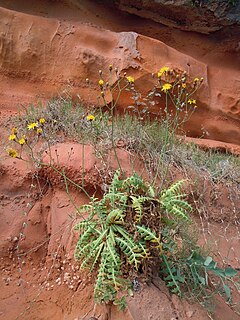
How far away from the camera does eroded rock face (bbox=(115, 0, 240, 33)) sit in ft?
15.5

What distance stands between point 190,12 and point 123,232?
3543mm

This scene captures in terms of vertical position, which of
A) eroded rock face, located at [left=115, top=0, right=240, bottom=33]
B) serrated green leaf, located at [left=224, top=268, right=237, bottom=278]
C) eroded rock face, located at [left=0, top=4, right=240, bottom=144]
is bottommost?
serrated green leaf, located at [left=224, top=268, right=237, bottom=278]

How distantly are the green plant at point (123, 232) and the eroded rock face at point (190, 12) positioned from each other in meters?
3.14

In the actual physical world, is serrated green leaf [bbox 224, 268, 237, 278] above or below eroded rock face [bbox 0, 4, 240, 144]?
below

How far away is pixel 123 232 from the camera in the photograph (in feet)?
7.25

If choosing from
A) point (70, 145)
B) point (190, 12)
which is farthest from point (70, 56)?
point (70, 145)

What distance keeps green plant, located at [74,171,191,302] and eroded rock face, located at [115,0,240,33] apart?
3.14 m

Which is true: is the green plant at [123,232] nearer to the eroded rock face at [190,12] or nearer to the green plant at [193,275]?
the green plant at [193,275]

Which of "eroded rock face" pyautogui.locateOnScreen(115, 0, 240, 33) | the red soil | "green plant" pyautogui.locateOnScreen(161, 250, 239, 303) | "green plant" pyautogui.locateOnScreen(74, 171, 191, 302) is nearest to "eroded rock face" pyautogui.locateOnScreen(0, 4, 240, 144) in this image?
the red soil

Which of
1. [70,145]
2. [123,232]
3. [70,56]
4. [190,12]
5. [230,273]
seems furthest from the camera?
[190,12]

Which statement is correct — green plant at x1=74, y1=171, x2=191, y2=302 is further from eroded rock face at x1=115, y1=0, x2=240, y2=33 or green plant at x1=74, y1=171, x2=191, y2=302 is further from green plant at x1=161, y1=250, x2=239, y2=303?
eroded rock face at x1=115, y1=0, x2=240, y2=33

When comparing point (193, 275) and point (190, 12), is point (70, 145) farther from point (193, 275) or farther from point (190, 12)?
point (190, 12)

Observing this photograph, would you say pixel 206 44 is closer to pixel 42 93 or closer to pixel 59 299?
pixel 42 93

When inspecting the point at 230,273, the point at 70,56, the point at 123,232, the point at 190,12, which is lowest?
the point at 230,273
